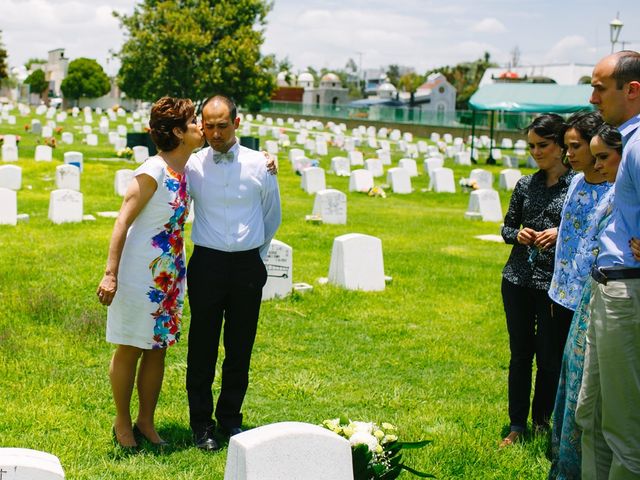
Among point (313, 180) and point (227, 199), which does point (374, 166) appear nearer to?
point (313, 180)

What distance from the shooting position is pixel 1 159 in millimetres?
24062

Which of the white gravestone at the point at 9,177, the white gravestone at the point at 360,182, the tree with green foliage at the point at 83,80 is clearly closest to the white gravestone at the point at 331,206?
the white gravestone at the point at 360,182

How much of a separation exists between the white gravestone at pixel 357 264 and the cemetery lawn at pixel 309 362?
0.19 m

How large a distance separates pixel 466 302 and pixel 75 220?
6886mm

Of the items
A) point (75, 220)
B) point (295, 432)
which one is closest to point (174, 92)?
point (75, 220)

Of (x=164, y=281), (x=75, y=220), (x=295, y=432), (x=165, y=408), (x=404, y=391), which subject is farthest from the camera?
(x=75, y=220)

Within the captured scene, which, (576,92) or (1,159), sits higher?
(576,92)

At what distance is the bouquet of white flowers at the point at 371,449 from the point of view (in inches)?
151

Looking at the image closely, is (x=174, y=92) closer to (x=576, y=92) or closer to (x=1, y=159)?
(x=1, y=159)

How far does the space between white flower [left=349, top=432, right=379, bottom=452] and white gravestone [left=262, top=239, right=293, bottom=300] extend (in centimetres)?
499

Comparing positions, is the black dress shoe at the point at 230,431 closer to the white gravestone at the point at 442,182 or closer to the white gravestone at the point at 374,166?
the white gravestone at the point at 442,182

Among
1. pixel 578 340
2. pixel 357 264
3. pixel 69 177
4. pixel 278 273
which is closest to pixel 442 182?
pixel 69 177

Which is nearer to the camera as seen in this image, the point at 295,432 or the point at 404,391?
the point at 295,432

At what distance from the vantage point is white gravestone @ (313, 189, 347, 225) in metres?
Result: 14.6
